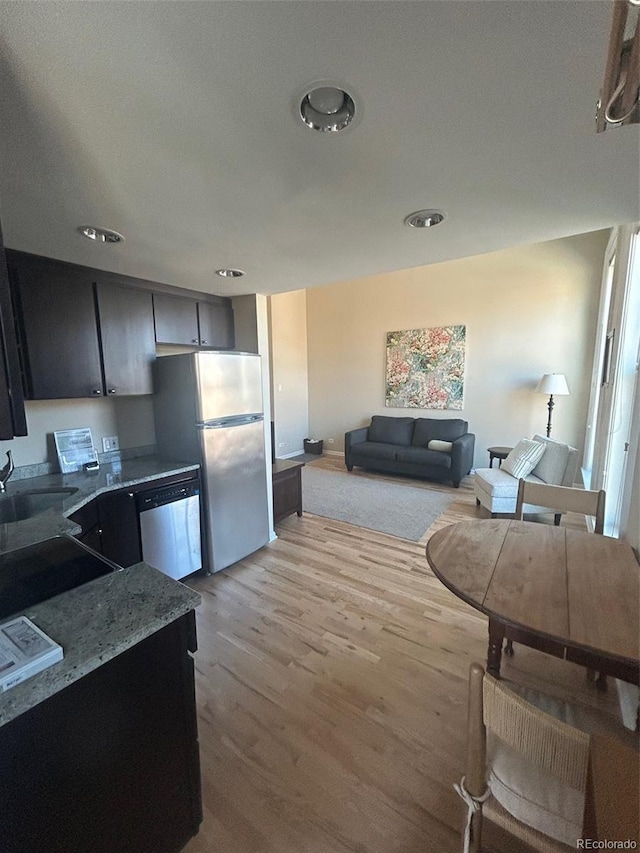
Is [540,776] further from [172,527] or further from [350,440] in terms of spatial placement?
[350,440]

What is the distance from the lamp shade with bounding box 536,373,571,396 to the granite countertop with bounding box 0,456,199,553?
14.0 feet

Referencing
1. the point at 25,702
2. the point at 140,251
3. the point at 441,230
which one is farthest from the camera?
the point at 140,251

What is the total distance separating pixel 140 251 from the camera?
2.00 meters

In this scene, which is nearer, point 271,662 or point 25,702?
point 25,702

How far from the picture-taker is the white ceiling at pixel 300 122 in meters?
0.75

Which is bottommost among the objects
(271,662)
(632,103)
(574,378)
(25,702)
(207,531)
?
(271,662)

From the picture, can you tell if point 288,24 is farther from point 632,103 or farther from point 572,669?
point 572,669

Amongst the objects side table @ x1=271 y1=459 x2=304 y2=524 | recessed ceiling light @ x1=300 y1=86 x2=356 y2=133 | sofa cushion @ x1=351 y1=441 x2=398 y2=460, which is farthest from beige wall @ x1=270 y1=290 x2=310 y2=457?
recessed ceiling light @ x1=300 y1=86 x2=356 y2=133

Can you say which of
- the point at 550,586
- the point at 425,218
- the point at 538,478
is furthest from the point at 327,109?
the point at 538,478

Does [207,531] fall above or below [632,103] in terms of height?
below

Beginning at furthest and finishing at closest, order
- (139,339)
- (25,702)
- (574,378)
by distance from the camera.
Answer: (574,378)
(139,339)
(25,702)

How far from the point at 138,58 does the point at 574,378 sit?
536cm

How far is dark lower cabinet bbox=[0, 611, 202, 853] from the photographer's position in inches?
29.7

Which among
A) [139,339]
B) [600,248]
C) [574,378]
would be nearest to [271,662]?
[139,339]
